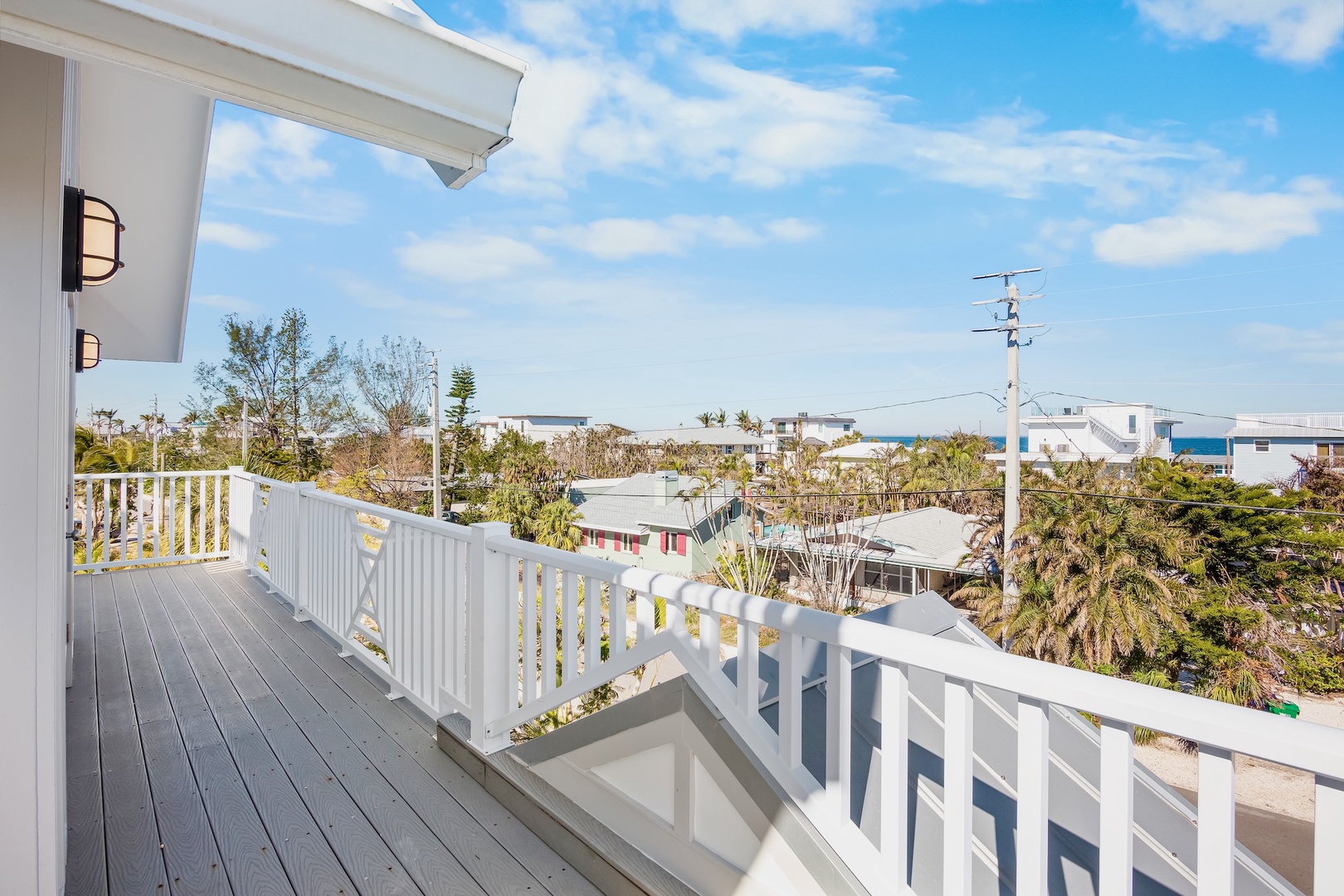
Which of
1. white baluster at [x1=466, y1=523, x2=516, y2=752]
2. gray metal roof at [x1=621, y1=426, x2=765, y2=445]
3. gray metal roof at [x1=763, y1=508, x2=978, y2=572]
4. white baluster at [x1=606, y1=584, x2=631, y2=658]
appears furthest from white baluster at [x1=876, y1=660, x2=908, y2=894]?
gray metal roof at [x1=621, y1=426, x2=765, y2=445]

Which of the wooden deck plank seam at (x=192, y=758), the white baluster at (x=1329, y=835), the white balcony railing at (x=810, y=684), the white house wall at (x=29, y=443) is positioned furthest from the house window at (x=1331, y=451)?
the white house wall at (x=29, y=443)

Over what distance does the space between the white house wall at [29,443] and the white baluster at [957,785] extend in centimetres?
170

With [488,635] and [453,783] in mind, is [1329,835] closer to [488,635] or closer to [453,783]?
[488,635]

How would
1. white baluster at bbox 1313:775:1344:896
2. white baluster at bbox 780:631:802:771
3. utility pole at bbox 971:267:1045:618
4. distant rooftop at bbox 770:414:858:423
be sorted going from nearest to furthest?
white baluster at bbox 1313:775:1344:896 → white baluster at bbox 780:631:802:771 → utility pole at bbox 971:267:1045:618 → distant rooftop at bbox 770:414:858:423

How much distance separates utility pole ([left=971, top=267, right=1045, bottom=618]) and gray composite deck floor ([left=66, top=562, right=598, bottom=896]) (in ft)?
44.7

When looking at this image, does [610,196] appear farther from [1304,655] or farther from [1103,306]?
[1304,655]

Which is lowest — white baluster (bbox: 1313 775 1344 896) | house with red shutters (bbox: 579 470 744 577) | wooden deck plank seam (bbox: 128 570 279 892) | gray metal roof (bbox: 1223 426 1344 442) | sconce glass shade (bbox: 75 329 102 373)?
house with red shutters (bbox: 579 470 744 577)

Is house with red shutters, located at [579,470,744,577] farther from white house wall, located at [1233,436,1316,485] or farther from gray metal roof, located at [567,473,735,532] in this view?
white house wall, located at [1233,436,1316,485]

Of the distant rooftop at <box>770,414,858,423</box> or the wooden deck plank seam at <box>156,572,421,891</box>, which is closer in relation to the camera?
the wooden deck plank seam at <box>156,572,421,891</box>

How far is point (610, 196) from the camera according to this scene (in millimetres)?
38875

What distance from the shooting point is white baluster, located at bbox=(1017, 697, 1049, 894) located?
989 mm

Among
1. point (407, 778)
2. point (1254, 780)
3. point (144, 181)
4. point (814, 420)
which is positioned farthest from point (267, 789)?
point (814, 420)

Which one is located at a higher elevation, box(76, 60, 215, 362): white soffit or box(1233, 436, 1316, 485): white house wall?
box(76, 60, 215, 362): white soffit

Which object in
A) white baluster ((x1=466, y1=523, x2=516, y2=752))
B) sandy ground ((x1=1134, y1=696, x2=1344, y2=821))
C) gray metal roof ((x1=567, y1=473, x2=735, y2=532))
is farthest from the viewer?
gray metal roof ((x1=567, y1=473, x2=735, y2=532))
